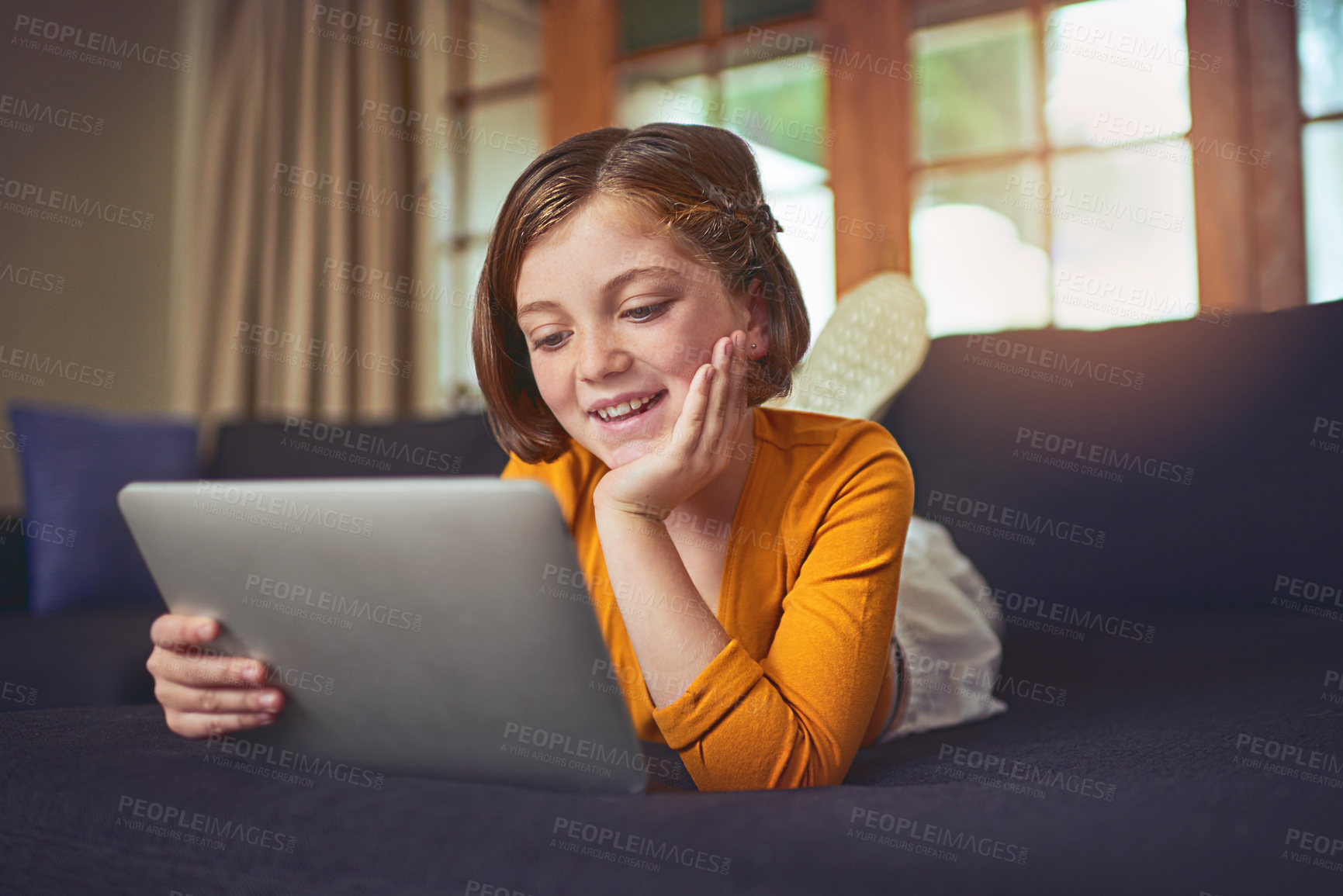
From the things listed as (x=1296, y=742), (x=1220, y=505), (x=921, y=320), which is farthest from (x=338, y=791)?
(x=1220, y=505)

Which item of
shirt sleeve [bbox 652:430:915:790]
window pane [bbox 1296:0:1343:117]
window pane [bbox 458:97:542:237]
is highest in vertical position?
window pane [bbox 458:97:542:237]

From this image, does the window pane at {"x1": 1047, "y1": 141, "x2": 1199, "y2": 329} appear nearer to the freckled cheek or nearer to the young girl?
the young girl

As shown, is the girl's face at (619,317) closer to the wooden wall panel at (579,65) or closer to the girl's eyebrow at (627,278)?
the girl's eyebrow at (627,278)

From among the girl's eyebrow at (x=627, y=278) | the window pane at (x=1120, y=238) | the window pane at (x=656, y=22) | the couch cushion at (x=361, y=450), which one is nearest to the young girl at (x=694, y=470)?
the girl's eyebrow at (x=627, y=278)

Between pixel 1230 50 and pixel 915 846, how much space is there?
8.78 ft

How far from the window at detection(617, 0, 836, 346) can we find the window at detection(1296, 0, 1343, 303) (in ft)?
4.07

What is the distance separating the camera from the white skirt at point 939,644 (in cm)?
102

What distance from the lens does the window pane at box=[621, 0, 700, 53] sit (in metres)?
3.29

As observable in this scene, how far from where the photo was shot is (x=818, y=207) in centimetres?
306

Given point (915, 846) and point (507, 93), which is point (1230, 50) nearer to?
point (507, 93)

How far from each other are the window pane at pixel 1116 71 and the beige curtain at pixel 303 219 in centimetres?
224

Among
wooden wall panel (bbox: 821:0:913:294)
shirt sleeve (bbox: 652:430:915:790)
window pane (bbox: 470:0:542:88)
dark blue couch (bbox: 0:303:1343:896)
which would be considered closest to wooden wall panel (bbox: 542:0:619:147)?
window pane (bbox: 470:0:542:88)

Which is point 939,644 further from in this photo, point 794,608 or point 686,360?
point 686,360

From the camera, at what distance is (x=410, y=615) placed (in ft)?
1.82
